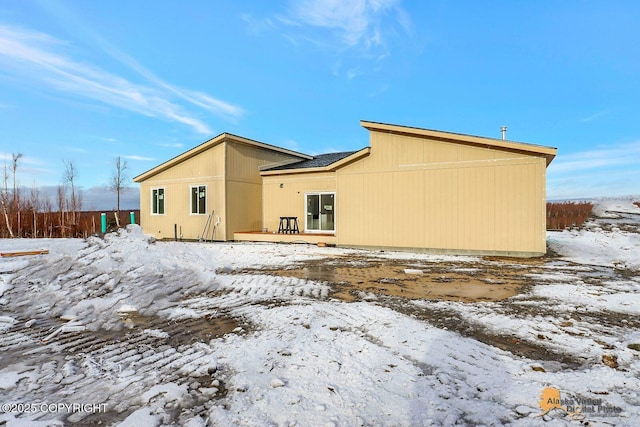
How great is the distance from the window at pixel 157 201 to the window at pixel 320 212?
8.04 meters

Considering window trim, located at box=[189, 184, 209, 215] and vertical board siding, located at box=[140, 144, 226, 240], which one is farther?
window trim, located at box=[189, 184, 209, 215]

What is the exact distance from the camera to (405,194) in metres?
11.8

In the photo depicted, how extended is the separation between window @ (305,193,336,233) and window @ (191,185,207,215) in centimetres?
502

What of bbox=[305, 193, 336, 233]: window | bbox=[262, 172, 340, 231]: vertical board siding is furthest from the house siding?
bbox=[305, 193, 336, 233]: window

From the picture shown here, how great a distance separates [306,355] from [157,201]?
661 inches

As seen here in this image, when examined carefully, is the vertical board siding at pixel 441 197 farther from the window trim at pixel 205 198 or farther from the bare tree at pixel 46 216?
the bare tree at pixel 46 216

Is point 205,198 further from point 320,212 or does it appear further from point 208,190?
point 320,212

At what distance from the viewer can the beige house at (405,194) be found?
10.1m

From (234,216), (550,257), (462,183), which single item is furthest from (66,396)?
(234,216)

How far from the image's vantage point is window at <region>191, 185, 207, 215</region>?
15.9 metres

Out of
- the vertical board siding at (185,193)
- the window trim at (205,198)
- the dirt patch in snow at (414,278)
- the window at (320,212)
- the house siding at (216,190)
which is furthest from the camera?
the window trim at (205,198)

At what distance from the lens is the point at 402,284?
640 cm

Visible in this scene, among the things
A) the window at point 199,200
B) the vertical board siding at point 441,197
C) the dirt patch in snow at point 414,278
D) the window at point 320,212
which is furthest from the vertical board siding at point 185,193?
the dirt patch in snow at point 414,278

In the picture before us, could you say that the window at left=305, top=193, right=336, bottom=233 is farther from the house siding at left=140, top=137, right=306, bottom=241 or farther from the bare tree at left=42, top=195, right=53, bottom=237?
the bare tree at left=42, top=195, right=53, bottom=237
